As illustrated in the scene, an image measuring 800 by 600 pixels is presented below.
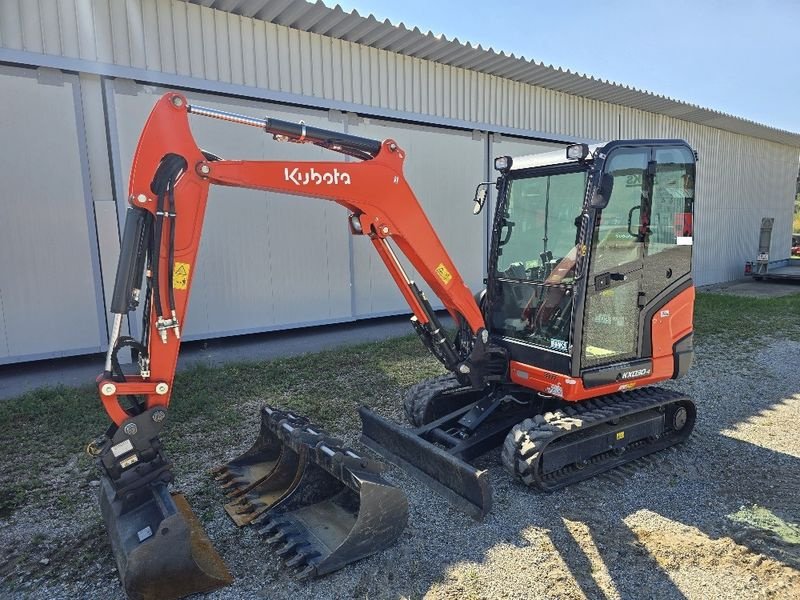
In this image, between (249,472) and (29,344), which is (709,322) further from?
(29,344)

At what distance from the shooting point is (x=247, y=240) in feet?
28.1

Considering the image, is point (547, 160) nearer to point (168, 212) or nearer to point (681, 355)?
point (681, 355)

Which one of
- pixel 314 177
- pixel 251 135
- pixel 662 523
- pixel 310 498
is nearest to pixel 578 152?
pixel 314 177

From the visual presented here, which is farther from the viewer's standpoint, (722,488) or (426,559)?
(722,488)

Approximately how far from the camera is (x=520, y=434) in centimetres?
401

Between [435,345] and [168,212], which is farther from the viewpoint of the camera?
[435,345]

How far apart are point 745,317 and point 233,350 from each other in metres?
10.2

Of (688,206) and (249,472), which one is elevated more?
(688,206)

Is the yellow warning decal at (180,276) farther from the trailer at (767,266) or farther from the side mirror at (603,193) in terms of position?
the trailer at (767,266)

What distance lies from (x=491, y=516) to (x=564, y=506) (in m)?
0.58

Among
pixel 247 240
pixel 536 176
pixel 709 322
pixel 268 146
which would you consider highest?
pixel 268 146

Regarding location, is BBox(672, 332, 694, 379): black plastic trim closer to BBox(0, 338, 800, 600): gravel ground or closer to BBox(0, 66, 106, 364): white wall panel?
BBox(0, 338, 800, 600): gravel ground

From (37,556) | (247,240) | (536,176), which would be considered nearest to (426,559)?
(37,556)

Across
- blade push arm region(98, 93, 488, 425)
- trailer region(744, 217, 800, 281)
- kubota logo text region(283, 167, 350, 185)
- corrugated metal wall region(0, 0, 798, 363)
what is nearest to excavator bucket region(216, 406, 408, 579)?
blade push arm region(98, 93, 488, 425)
